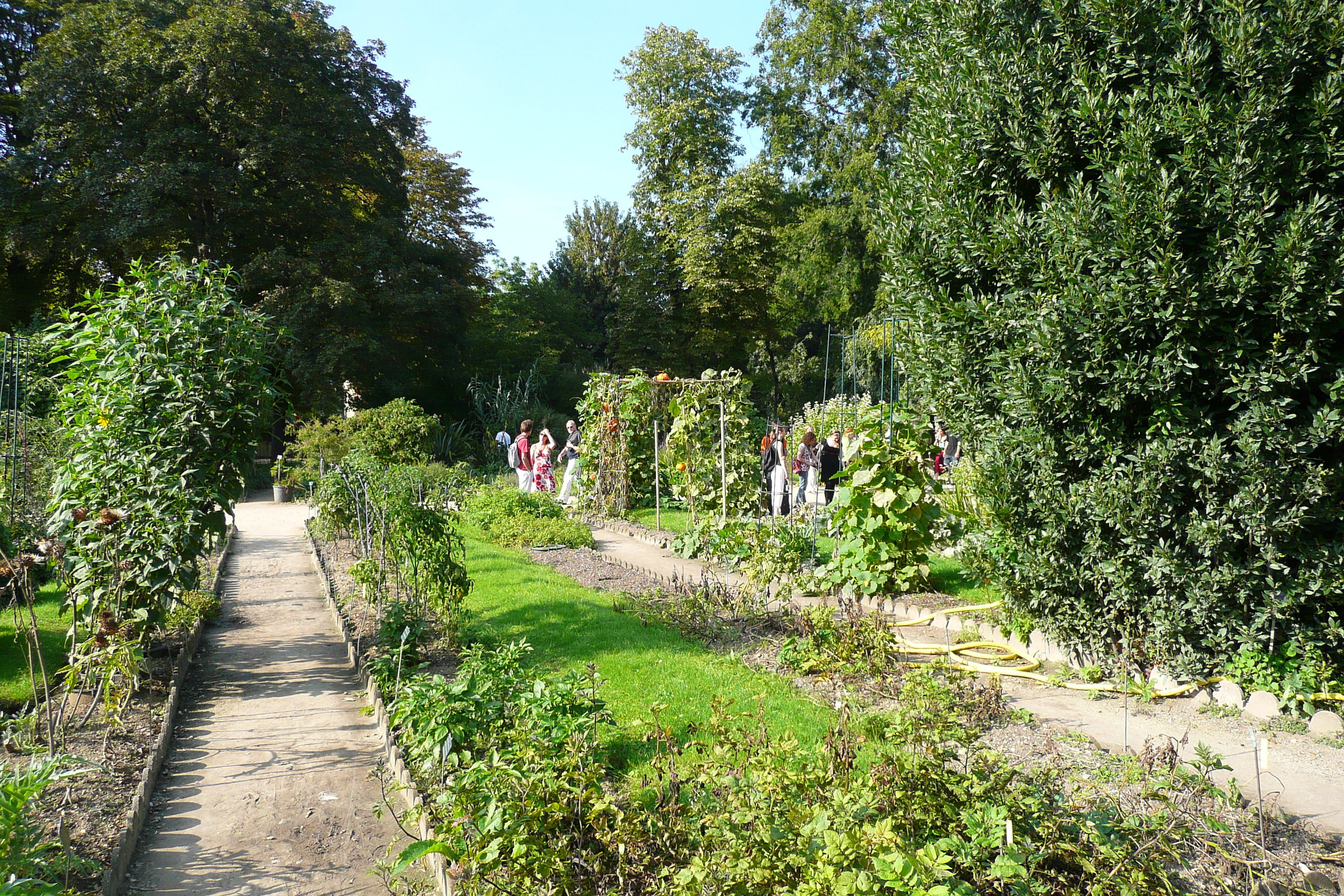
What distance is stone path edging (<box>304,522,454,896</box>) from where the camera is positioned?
3236mm

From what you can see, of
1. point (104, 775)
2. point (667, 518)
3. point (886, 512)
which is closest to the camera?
point (104, 775)

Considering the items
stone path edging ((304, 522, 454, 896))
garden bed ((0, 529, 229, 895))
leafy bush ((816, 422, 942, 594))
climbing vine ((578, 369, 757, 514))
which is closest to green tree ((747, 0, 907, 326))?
climbing vine ((578, 369, 757, 514))

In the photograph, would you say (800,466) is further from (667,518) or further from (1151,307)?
(1151,307)

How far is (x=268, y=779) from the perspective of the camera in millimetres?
4223

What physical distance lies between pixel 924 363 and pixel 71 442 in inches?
242

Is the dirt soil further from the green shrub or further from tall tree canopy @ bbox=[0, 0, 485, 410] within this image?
tall tree canopy @ bbox=[0, 0, 485, 410]

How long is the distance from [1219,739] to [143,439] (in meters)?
6.45

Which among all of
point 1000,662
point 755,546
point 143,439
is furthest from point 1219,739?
point 143,439

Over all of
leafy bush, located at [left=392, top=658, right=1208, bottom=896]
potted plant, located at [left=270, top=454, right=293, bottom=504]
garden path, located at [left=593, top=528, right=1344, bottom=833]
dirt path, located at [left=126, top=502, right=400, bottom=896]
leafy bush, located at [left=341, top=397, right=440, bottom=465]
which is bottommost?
dirt path, located at [left=126, top=502, right=400, bottom=896]

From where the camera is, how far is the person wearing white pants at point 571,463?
48.2 ft

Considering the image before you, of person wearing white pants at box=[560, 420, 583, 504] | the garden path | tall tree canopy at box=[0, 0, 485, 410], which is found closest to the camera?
the garden path

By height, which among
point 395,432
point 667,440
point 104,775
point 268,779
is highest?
point 395,432

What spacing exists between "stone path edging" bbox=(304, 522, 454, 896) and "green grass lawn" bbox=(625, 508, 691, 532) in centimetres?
522

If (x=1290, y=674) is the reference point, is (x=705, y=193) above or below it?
above
